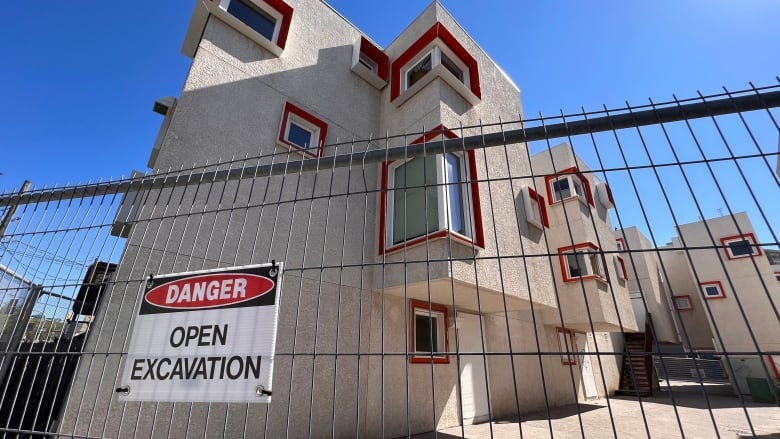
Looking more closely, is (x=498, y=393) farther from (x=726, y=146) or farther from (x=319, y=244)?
(x=726, y=146)

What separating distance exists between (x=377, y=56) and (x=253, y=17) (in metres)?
2.97

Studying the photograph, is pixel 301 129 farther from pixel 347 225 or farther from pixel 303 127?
pixel 347 225

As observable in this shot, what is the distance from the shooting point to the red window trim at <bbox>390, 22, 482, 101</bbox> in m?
7.24

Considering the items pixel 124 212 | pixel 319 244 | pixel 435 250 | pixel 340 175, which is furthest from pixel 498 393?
pixel 124 212

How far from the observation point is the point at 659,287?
19.1m

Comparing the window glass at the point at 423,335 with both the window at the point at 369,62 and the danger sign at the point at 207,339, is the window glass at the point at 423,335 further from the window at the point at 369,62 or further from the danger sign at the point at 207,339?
the window at the point at 369,62

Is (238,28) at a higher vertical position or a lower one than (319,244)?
higher

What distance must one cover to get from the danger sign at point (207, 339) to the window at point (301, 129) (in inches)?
165

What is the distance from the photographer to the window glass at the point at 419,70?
749 cm

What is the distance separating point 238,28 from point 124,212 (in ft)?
13.4

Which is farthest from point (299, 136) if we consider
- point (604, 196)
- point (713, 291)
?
point (713, 291)

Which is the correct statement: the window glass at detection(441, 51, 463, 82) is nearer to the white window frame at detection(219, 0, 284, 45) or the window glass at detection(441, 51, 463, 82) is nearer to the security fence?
the security fence

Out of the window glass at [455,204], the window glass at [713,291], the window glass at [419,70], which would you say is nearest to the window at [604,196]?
the window glass at [713,291]

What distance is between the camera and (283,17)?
276 inches
